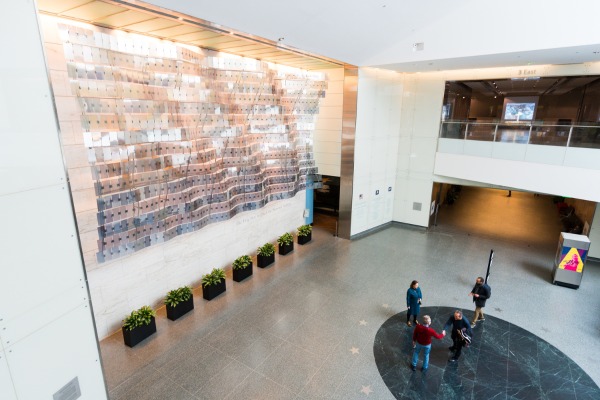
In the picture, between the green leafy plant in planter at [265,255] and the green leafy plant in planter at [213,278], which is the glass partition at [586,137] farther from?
Answer: the green leafy plant in planter at [213,278]

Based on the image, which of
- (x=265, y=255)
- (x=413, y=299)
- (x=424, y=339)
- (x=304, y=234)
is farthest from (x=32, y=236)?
(x=304, y=234)

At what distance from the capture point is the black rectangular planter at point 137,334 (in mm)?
6643

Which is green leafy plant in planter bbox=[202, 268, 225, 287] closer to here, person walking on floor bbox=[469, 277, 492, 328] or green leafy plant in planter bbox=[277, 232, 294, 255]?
green leafy plant in planter bbox=[277, 232, 294, 255]

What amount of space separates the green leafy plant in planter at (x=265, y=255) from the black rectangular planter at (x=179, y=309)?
273 centimetres

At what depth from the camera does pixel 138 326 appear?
22.0 ft

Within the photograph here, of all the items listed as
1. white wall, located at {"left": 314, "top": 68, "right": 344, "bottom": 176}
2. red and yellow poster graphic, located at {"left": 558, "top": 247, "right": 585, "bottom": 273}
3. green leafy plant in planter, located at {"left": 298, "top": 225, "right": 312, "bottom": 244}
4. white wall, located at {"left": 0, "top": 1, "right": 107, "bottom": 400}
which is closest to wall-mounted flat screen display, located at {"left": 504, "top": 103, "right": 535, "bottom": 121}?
red and yellow poster graphic, located at {"left": 558, "top": 247, "right": 585, "bottom": 273}

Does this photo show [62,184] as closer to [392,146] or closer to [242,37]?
[242,37]

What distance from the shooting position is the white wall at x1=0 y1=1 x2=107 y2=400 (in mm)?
2896

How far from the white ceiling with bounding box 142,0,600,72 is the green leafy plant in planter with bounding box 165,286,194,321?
19.7 ft

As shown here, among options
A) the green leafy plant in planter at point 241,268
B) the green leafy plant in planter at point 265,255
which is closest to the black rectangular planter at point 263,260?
the green leafy plant in planter at point 265,255

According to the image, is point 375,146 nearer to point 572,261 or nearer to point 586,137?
point 586,137

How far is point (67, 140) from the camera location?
5738 mm

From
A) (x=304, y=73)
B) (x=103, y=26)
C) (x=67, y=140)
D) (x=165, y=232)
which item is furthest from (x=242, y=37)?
(x=304, y=73)

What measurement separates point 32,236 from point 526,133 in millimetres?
12365
